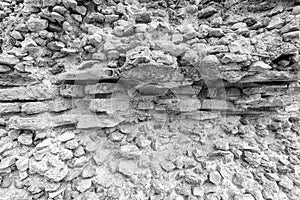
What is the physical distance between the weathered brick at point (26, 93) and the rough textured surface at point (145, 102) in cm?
1

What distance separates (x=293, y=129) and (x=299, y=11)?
6.01 feet

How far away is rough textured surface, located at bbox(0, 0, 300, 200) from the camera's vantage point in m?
2.14

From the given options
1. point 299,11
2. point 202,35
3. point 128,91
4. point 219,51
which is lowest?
point 128,91

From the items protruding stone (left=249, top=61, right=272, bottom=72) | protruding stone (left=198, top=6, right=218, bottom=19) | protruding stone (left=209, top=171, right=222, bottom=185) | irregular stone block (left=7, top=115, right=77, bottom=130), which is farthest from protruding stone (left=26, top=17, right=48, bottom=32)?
protruding stone (left=209, top=171, right=222, bottom=185)

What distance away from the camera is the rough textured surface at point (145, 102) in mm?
2145

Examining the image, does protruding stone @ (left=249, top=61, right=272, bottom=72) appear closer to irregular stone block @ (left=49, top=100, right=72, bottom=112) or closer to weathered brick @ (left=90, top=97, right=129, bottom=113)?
weathered brick @ (left=90, top=97, right=129, bottom=113)

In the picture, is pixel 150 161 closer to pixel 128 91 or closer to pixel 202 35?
pixel 128 91

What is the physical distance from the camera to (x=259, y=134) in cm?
268

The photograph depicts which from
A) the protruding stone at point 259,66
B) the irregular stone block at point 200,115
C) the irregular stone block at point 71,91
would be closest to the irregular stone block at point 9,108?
the irregular stone block at point 71,91

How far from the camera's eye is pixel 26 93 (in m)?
2.22

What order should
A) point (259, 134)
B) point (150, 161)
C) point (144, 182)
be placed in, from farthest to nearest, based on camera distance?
point (259, 134) < point (150, 161) < point (144, 182)

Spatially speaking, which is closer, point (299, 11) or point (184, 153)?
point (299, 11)

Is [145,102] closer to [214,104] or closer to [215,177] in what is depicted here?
[214,104]

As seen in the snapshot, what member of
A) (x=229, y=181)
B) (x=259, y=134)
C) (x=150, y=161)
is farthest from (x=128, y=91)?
(x=259, y=134)
